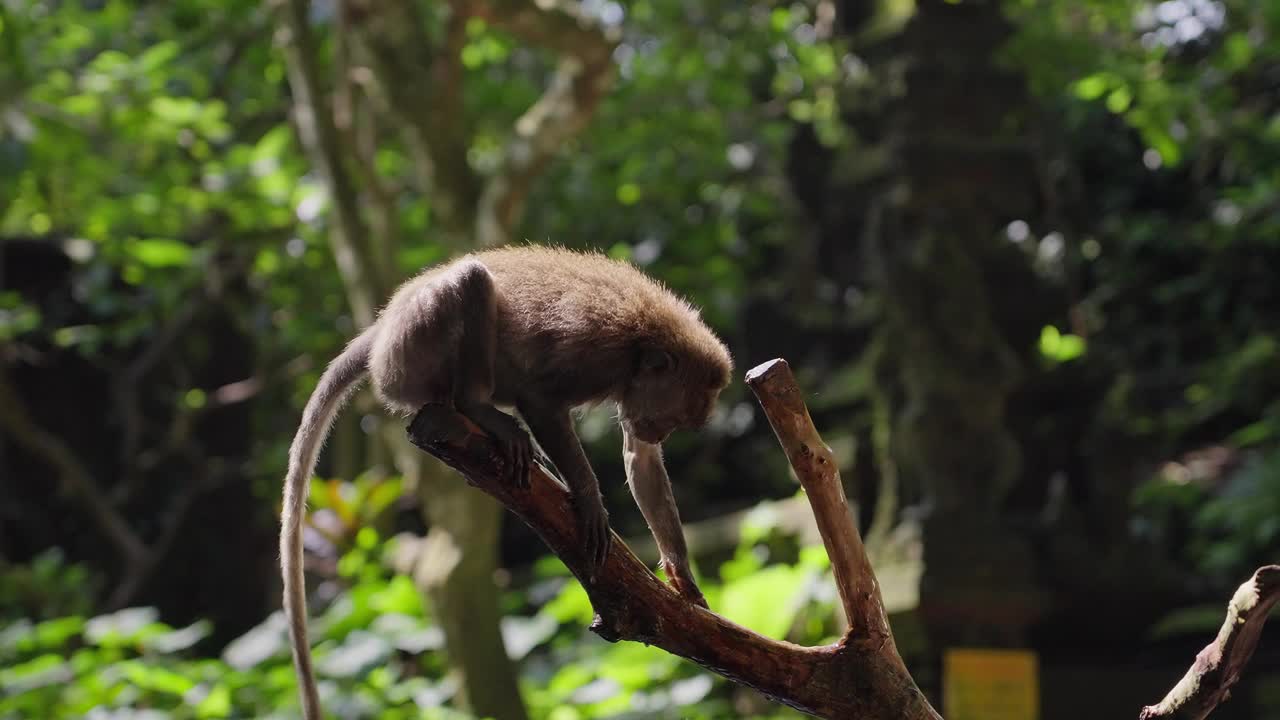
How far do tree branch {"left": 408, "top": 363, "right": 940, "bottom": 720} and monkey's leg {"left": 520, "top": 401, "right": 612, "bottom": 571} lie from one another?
22mm

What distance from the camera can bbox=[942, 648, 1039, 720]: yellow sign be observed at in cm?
486

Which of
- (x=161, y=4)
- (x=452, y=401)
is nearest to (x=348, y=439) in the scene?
(x=161, y=4)

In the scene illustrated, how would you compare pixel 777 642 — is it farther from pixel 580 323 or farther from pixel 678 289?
pixel 678 289

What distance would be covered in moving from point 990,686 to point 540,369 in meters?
3.07

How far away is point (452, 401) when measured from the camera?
257 centimetres

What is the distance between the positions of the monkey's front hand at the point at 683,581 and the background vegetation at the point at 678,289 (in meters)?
2.32

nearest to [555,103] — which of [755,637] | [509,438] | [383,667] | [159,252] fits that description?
[159,252]

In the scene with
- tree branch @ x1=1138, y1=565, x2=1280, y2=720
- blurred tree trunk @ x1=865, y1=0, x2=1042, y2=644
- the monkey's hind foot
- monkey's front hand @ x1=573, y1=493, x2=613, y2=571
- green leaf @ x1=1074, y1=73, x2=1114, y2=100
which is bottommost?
tree branch @ x1=1138, y1=565, x2=1280, y2=720

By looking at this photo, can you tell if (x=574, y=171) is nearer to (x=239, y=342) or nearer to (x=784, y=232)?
(x=784, y=232)

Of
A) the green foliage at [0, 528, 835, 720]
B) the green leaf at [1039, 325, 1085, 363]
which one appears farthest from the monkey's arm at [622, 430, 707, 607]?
the green leaf at [1039, 325, 1085, 363]

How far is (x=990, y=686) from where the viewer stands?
4.91 m

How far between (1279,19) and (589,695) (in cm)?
419

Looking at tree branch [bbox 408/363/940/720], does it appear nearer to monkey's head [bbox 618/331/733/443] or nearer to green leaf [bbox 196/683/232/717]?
monkey's head [bbox 618/331/733/443]

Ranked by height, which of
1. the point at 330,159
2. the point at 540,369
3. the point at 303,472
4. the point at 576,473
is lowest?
the point at 576,473
